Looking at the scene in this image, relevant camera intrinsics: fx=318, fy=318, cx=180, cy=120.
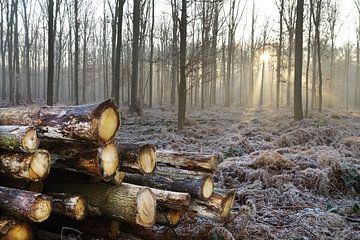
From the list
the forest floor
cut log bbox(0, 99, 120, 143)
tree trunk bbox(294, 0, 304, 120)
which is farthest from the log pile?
tree trunk bbox(294, 0, 304, 120)

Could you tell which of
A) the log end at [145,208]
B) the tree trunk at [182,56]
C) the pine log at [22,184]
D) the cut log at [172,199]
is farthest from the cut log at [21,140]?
the tree trunk at [182,56]

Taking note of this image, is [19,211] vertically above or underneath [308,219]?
above

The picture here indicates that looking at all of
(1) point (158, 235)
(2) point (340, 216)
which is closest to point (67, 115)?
(1) point (158, 235)

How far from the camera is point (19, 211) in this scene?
2.79 metres

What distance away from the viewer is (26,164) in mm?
2949

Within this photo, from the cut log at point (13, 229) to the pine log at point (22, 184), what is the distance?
1.13ft

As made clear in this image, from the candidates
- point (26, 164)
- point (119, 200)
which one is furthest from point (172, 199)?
point (26, 164)

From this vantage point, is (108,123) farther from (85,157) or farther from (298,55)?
(298,55)

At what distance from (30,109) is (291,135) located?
8.47 m

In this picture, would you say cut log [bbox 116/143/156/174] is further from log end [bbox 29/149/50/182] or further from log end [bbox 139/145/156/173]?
log end [bbox 29/149/50/182]

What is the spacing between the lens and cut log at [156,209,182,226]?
11.8 ft

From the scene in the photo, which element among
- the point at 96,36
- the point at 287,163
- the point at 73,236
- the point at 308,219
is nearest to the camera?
the point at 73,236

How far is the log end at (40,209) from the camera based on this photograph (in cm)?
277

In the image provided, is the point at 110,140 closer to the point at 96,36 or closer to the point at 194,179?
the point at 194,179
